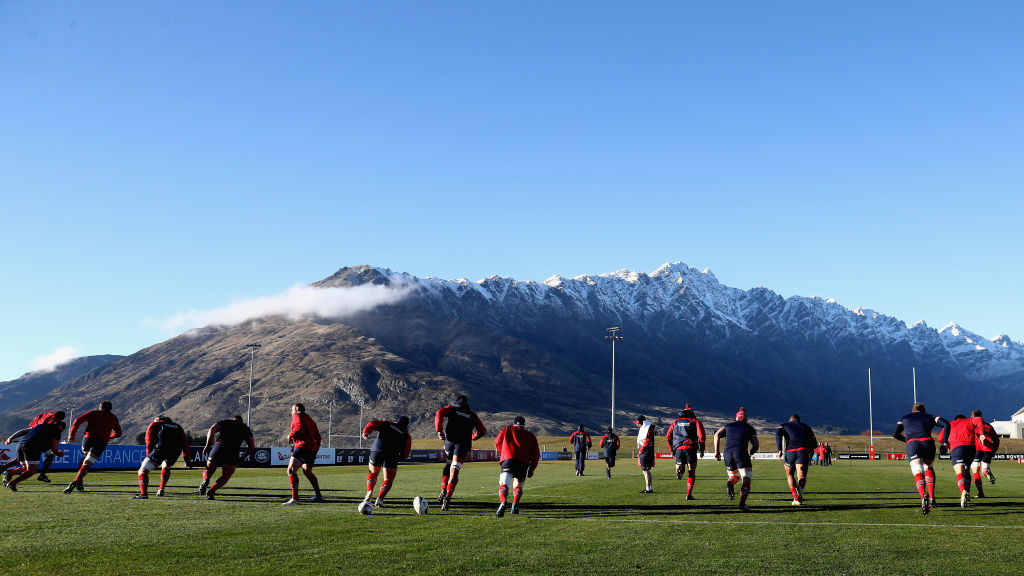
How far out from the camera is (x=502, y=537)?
11.2 metres

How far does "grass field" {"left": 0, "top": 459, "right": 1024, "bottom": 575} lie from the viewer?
8930mm

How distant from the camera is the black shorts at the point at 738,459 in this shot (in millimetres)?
16875

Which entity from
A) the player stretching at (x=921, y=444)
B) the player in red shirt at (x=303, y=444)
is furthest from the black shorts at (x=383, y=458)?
the player stretching at (x=921, y=444)

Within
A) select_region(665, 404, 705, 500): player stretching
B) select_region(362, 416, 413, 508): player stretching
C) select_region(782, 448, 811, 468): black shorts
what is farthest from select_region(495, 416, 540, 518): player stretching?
select_region(782, 448, 811, 468): black shorts

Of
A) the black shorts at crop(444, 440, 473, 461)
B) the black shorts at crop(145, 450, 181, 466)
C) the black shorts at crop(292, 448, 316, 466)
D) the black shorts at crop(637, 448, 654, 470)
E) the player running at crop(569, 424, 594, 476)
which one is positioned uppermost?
the black shorts at crop(444, 440, 473, 461)

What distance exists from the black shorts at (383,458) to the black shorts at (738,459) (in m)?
7.03

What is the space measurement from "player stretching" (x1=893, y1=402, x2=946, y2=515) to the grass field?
0.68 metres

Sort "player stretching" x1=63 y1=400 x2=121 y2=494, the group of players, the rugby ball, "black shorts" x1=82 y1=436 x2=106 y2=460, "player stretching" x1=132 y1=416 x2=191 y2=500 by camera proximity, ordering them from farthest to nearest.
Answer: "black shorts" x1=82 y1=436 x2=106 y2=460
"player stretching" x1=63 y1=400 x2=121 y2=494
"player stretching" x1=132 y1=416 x2=191 y2=500
the group of players
the rugby ball

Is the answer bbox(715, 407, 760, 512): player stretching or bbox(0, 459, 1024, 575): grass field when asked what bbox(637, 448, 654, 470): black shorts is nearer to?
bbox(0, 459, 1024, 575): grass field

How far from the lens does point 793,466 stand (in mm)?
18188

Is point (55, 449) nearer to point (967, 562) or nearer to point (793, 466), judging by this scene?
point (793, 466)

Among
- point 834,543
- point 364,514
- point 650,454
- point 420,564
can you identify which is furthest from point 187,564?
point 650,454

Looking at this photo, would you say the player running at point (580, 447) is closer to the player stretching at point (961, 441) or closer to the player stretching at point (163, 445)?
the player stretching at point (961, 441)

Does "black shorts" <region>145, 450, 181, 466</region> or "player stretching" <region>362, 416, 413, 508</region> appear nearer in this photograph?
"player stretching" <region>362, 416, 413, 508</region>
